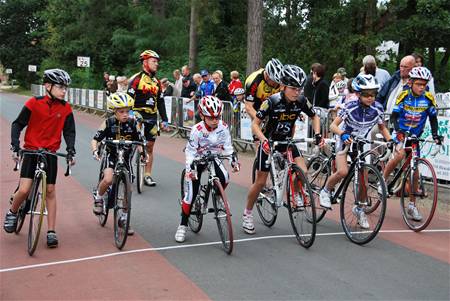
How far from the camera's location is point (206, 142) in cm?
648

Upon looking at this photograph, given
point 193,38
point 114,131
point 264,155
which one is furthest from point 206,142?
point 193,38

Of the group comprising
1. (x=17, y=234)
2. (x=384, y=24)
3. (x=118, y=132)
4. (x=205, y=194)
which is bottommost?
(x=17, y=234)

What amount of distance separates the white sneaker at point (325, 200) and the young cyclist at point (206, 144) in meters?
1.27

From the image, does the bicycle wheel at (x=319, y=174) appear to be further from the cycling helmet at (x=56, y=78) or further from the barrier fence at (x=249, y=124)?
the cycling helmet at (x=56, y=78)

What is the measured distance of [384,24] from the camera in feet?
81.2

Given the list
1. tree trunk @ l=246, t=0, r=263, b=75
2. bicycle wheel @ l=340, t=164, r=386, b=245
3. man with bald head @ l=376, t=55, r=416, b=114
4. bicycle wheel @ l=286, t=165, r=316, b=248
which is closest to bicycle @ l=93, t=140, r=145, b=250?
bicycle wheel @ l=286, t=165, r=316, b=248

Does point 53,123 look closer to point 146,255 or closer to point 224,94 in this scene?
point 146,255

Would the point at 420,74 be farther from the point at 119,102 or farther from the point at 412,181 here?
the point at 119,102

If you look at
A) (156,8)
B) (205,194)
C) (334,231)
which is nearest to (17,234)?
(205,194)

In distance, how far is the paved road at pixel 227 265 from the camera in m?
5.07

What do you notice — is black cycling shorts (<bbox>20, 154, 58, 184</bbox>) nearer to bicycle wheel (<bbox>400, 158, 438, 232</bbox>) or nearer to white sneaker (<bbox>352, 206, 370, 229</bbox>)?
white sneaker (<bbox>352, 206, 370, 229</bbox>)

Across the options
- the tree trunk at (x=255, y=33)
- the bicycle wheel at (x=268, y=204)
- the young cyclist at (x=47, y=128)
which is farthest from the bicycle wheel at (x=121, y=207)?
the tree trunk at (x=255, y=33)

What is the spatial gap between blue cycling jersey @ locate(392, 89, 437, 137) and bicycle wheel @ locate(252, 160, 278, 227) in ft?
6.64

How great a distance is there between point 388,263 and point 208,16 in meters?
22.5
